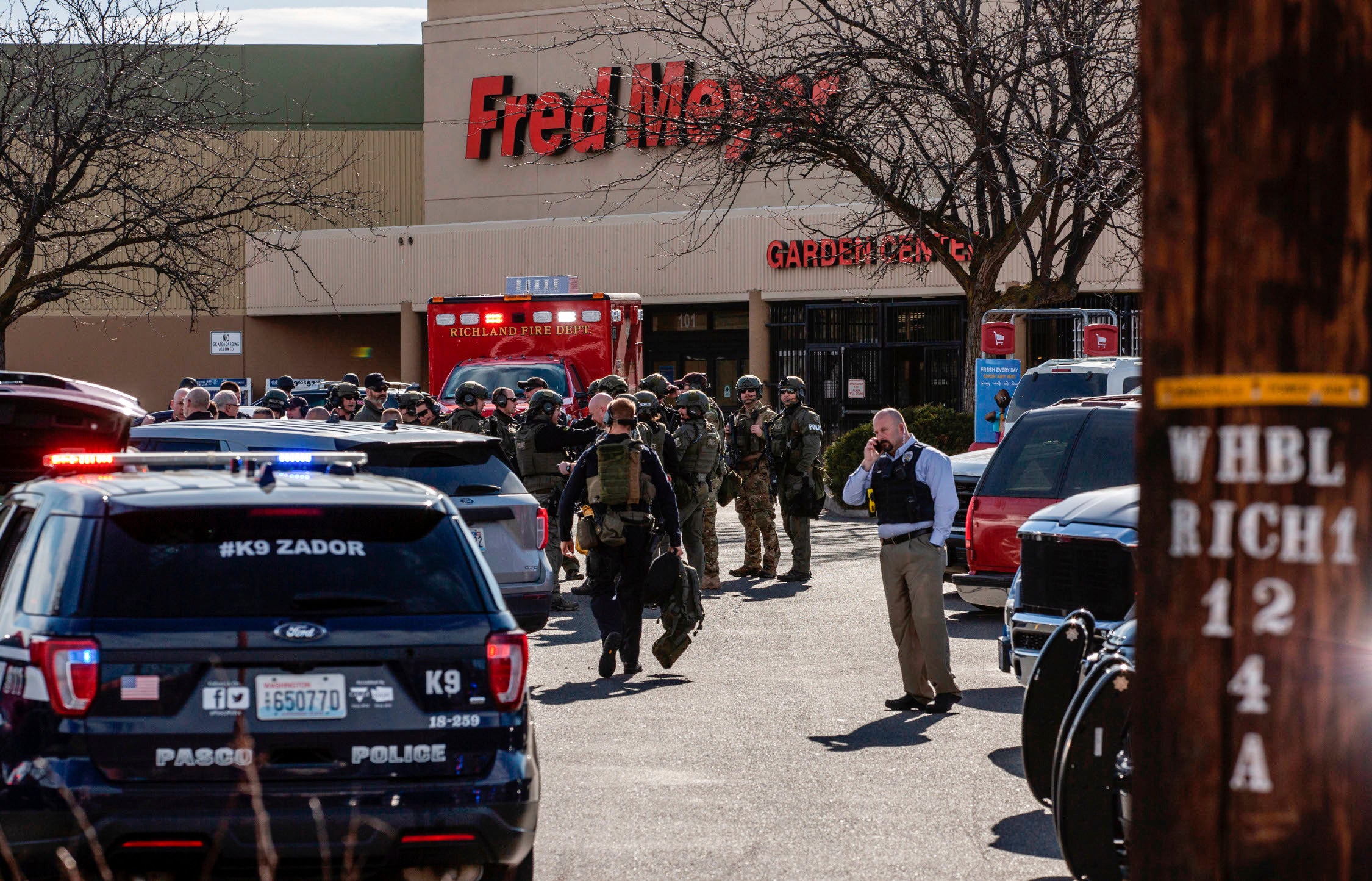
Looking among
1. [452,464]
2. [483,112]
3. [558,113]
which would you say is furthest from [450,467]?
[483,112]

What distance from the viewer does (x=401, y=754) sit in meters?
5.09

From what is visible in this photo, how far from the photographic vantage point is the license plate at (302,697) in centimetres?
500

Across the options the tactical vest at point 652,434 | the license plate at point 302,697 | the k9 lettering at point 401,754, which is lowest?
the k9 lettering at point 401,754

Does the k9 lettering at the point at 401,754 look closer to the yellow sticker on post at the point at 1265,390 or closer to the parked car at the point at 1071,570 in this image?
the yellow sticker on post at the point at 1265,390

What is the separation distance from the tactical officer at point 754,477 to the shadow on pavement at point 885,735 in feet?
21.3

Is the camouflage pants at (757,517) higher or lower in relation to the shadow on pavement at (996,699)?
higher

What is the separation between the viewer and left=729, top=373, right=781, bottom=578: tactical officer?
16.5 meters

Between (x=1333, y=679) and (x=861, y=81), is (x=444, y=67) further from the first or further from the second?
(x=1333, y=679)

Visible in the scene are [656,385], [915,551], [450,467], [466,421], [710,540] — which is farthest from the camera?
[656,385]

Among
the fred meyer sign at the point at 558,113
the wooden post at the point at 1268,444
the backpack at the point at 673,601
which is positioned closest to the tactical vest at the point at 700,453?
the backpack at the point at 673,601

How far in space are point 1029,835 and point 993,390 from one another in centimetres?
1607

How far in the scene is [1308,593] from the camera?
7.73 feet

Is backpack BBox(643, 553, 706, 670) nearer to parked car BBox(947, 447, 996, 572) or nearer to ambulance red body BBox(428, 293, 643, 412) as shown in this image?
parked car BBox(947, 447, 996, 572)

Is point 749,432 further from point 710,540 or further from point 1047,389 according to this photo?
point 1047,389
